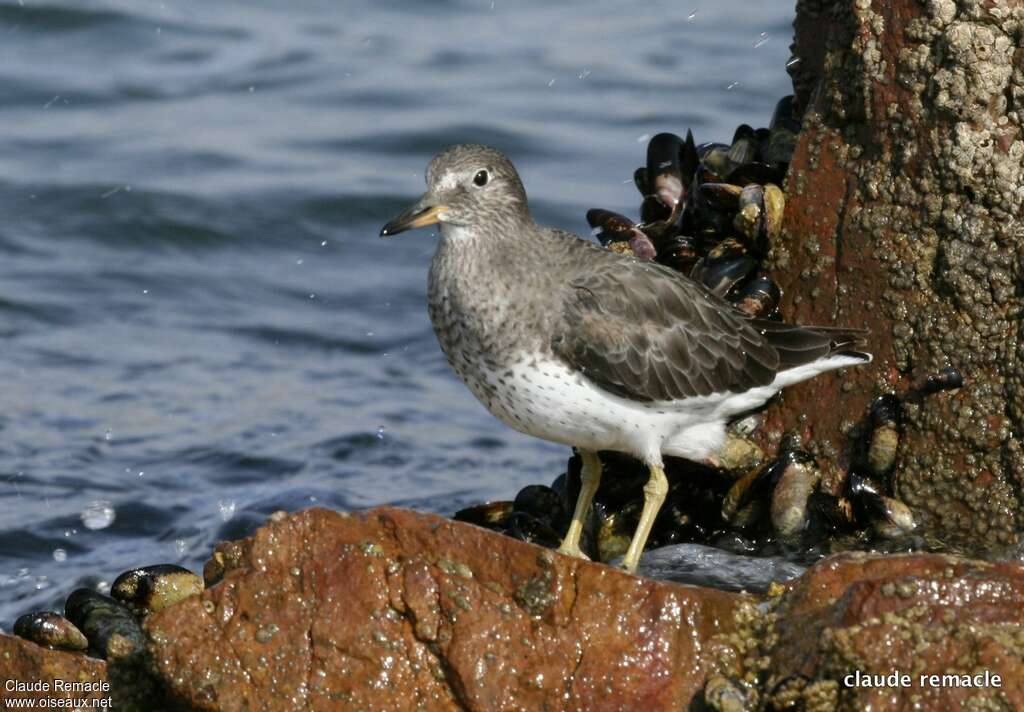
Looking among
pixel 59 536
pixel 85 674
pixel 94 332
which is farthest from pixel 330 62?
pixel 85 674

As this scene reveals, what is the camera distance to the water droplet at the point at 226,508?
28.0ft

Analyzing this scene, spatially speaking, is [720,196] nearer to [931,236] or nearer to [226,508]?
[931,236]

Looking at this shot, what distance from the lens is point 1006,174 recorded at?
19.7 ft

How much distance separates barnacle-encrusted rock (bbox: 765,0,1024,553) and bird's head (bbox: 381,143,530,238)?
139 cm

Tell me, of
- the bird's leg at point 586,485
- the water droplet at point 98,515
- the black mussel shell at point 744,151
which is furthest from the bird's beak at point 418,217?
the water droplet at point 98,515

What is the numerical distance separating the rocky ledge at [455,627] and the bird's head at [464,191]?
6.26ft

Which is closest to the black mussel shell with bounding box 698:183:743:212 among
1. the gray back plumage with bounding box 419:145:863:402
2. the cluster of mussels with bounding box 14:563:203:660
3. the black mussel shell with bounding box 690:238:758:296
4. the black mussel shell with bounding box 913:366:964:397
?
the black mussel shell with bounding box 690:238:758:296

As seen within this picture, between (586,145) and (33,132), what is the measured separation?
520cm

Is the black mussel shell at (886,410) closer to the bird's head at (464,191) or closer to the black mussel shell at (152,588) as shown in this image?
the bird's head at (464,191)

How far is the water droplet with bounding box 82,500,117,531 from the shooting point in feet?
27.6

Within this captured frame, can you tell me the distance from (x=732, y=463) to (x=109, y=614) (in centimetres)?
275

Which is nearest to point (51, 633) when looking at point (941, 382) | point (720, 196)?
→ point (720, 196)

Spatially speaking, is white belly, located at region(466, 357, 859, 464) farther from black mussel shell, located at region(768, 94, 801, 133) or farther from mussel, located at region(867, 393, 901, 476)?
black mussel shell, located at region(768, 94, 801, 133)

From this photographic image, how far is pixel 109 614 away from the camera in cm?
596
